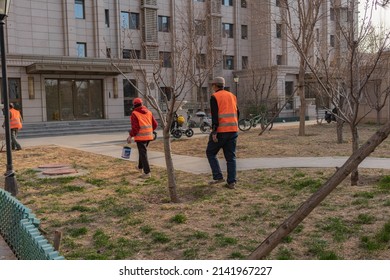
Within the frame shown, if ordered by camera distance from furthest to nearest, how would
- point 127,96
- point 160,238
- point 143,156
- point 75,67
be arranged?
point 127,96 < point 75,67 < point 143,156 < point 160,238

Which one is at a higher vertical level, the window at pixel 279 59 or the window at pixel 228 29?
the window at pixel 228 29

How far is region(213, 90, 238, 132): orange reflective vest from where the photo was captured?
740 centimetres

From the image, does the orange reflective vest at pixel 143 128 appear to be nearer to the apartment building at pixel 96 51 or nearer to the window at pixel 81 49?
the apartment building at pixel 96 51

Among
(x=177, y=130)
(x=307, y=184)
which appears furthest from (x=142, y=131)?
(x=177, y=130)

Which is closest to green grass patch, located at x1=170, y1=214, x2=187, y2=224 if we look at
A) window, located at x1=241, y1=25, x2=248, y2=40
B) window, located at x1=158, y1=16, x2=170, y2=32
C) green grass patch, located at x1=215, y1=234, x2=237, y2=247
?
green grass patch, located at x1=215, y1=234, x2=237, y2=247

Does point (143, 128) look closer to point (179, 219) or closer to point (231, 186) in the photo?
point (231, 186)

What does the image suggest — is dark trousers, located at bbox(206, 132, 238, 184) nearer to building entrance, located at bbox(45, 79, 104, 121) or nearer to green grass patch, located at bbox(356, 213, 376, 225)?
green grass patch, located at bbox(356, 213, 376, 225)

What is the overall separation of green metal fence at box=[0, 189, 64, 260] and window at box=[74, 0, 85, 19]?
28.7 meters

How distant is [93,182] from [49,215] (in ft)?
7.79

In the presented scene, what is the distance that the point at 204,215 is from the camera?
585cm

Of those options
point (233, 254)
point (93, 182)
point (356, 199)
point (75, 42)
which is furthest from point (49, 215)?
point (75, 42)

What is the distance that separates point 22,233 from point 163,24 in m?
35.8

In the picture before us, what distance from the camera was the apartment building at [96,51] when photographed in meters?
26.6

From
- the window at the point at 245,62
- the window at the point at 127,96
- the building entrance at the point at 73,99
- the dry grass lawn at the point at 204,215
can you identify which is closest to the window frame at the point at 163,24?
the window at the point at 245,62
